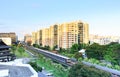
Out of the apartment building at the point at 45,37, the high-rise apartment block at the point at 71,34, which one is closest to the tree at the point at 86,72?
the high-rise apartment block at the point at 71,34

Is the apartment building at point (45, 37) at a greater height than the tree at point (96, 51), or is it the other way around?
the apartment building at point (45, 37)

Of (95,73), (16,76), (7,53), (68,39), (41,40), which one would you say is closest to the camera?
(16,76)

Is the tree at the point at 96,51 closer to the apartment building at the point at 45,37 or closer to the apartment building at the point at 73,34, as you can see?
the apartment building at the point at 73,34

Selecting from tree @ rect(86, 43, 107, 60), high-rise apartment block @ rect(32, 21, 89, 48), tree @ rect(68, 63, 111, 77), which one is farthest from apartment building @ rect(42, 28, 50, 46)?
tree @ rect(68, 63, 111, 77)

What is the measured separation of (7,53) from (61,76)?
14429mm

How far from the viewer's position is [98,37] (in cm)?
8338

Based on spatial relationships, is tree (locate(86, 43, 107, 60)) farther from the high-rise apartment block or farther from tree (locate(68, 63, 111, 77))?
the high-rise apartment block

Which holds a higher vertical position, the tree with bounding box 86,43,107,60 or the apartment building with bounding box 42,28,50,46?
the apartment building with bounding box 42,28,50,46

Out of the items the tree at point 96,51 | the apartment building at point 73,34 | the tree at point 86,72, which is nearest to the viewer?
the tree at point 86,72

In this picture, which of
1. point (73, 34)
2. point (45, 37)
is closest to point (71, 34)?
→ point (73, 34)

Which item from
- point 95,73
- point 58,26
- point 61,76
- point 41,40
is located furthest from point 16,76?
point 41,40

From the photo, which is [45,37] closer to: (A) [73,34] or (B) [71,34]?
(B) [71,34]

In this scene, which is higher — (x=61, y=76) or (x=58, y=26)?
(x=58, y=26)

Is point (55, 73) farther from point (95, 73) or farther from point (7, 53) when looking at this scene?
point (7, 53)
